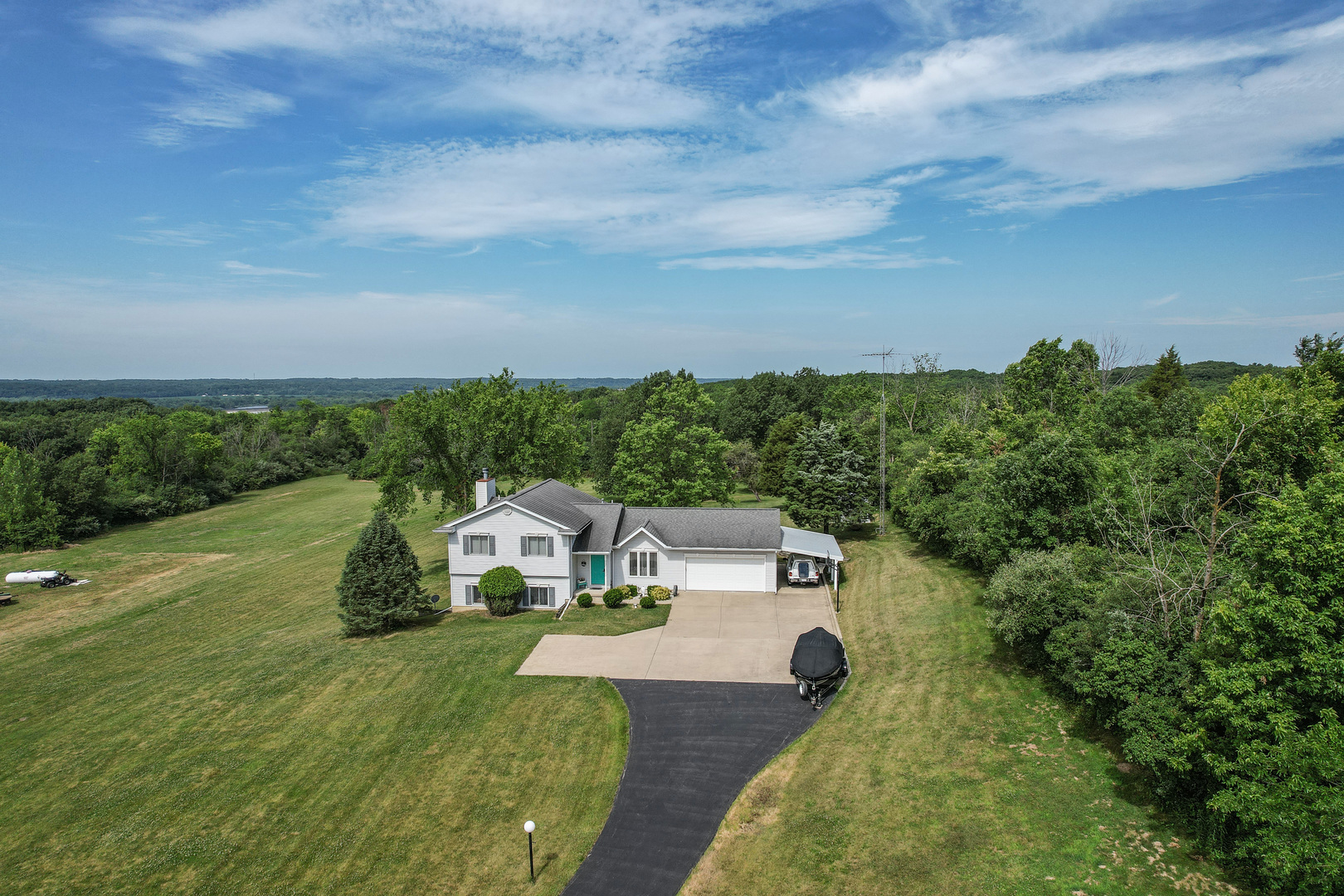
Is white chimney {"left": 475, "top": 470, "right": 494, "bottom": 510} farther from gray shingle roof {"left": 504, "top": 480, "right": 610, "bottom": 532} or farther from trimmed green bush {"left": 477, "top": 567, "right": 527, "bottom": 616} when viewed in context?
trimmed green bush {"left": 477, "top": 567, "right": 527, "bottom": 616}

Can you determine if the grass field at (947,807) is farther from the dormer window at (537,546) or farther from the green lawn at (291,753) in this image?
the dormer window at (537,546)

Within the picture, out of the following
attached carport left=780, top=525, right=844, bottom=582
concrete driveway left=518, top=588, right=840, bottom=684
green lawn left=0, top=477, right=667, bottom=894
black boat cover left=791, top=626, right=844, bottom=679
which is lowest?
green lawn left=0, top=477, right=667, bottom=894

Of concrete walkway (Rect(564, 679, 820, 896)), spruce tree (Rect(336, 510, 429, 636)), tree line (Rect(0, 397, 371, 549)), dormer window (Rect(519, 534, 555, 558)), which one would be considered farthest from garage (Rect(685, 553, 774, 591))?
tree line (Rect(0, 397, 371, 549))

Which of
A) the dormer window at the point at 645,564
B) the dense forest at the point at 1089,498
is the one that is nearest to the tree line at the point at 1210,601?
the dense forest at the point at 1089,498

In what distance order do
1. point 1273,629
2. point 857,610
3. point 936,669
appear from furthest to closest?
point 857,610 → point 936,669 → point 1273,629

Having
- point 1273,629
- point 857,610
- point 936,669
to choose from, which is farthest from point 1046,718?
point 857,610

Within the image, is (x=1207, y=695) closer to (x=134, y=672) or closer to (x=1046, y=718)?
(x=1046, y=718)
